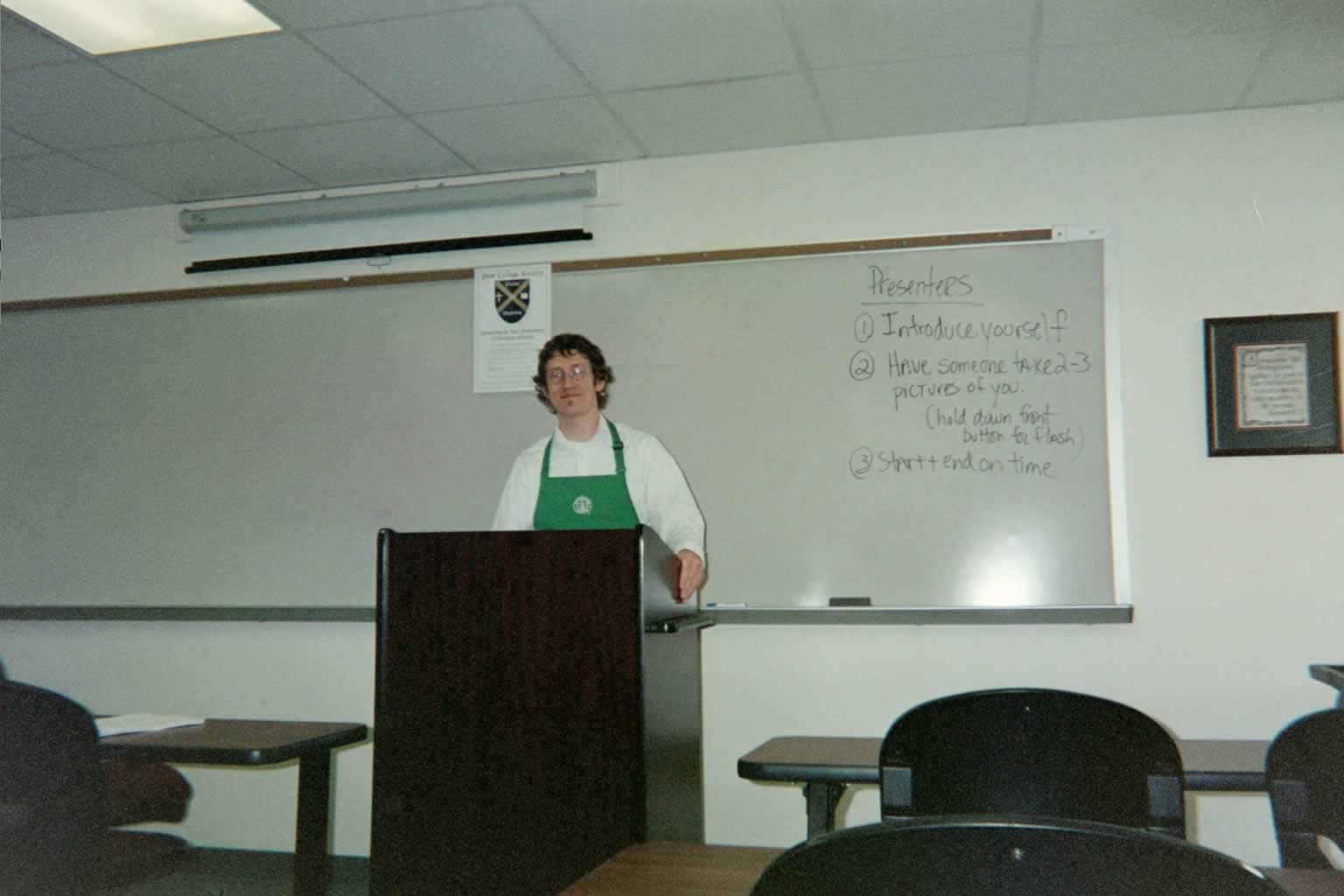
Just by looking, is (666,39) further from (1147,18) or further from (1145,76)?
(1145,76)

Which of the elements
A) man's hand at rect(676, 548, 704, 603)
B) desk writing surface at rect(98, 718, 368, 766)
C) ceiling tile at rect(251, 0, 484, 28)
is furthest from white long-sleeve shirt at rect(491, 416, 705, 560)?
ceiling tile at rect(251, 0, 484, 28)

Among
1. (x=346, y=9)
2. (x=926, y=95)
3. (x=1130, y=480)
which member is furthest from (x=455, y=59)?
(x=1130, y=480)

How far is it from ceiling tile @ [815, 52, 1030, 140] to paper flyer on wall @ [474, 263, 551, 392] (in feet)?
3.72

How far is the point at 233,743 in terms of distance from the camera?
2.40 m

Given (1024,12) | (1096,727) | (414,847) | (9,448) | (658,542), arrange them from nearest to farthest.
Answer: (1096,727) → (414,847) → (658,542) → (1024,12) → (9,448)

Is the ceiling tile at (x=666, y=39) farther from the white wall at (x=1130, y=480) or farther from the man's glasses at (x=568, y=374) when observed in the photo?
the man's glasses at (x=568, y=374)

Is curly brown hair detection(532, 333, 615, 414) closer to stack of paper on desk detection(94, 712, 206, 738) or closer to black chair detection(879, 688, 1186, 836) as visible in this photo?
stack of paper on desk detection(94, 712, 206, 738)

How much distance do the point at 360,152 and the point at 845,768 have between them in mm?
2626

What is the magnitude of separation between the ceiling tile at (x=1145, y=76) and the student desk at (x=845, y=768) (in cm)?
180

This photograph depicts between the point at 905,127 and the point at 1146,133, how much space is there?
0.73m

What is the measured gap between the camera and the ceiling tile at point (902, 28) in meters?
2.71

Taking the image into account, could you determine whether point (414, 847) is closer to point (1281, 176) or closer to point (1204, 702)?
point (1204, 702)

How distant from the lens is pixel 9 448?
4145 millimetres

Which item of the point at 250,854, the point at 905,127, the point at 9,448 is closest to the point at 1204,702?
the point at 905,127
